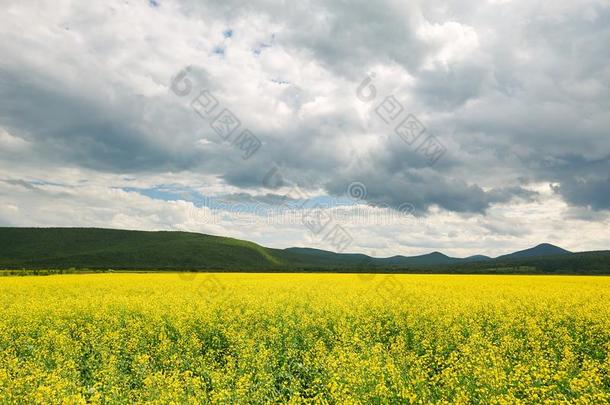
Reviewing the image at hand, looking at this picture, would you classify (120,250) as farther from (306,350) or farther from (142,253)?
(306,350)

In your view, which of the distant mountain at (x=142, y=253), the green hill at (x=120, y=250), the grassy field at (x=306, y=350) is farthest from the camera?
the green hill at (x=120, y=250)

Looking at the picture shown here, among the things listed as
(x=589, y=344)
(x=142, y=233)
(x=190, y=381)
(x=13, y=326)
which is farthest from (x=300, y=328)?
(x=142, y=233)

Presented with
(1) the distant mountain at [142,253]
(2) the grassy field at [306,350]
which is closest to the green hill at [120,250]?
(1) the distant mountain at [142,253]

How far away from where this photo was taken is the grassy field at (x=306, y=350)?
334 inches

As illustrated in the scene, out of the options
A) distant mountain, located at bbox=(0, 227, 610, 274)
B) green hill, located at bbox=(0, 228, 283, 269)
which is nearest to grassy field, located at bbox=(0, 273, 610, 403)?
distant mountain, located at bbox=(0, 227, 610, 274)

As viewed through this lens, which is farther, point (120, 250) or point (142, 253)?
point (120, 250)

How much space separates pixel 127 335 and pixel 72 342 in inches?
A: 72.8

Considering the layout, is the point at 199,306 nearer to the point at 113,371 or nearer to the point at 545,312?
the point at 113,371

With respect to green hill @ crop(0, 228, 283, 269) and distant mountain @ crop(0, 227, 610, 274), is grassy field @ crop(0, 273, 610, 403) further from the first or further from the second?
green hill @ crop(0, 228, 283, 269)

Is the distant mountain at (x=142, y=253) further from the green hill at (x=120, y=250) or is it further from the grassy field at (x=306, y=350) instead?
the grassy field at (x=306, y=350)

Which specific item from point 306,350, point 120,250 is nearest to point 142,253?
point 120,250

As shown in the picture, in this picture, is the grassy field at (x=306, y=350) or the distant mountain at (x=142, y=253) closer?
the grassy field at (x=306, y=350)

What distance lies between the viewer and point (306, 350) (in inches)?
520

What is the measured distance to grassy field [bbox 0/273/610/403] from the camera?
8.48 m
